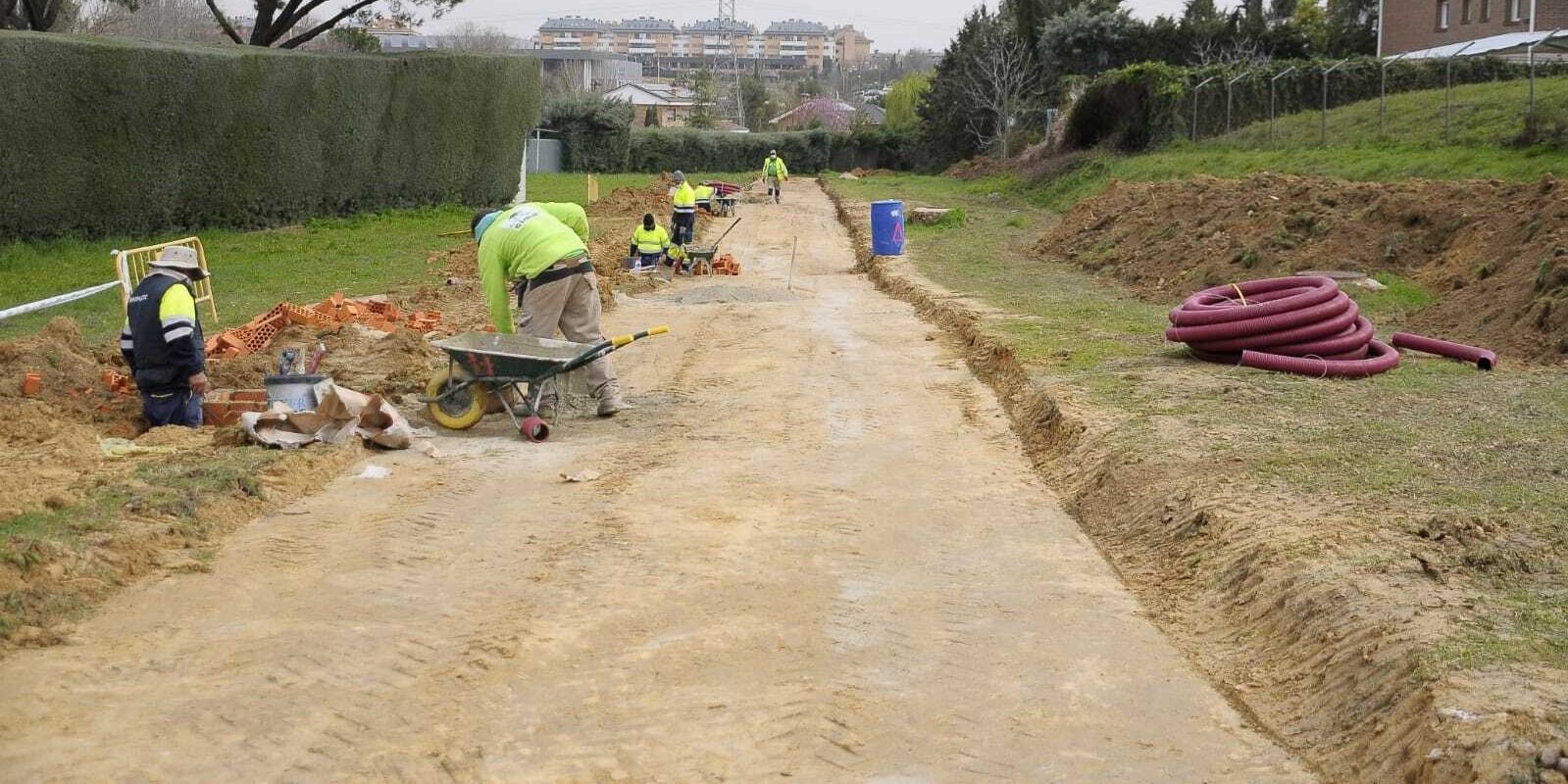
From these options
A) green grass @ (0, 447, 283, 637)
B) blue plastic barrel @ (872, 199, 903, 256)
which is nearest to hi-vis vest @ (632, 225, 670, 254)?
blue plastic barrel @ (872, 199, 903, 256)

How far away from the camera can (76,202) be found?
21.9m

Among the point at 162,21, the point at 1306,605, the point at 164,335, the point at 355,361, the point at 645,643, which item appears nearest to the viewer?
the point at 645,643

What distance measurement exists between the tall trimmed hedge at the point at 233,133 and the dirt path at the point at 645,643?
14931 millimetres

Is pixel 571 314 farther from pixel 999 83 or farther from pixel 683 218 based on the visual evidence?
pixel 999 83

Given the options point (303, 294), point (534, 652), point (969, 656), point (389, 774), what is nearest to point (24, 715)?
point (389, 774)

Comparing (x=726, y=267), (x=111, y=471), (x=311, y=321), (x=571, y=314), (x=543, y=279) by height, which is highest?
(x=543, y=279)

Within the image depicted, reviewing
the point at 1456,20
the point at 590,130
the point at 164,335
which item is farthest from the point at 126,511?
the point at 590,130

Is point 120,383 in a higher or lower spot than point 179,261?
lower

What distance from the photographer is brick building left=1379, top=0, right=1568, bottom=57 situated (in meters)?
43.4

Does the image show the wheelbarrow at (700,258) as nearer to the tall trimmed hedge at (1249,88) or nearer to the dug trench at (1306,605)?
the dug trench at (1306,605)

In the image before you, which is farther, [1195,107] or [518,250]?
[1195,107]

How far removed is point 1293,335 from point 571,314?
5.70 meters

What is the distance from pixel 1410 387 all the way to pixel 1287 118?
1101 inches

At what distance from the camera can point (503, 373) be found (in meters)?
9.97
